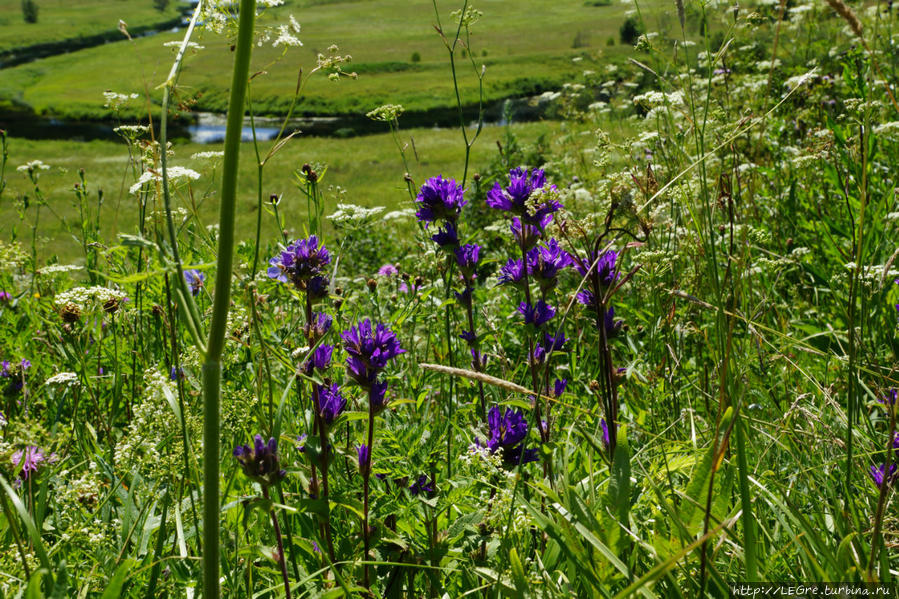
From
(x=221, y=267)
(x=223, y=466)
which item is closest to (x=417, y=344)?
(x=223, y=466)

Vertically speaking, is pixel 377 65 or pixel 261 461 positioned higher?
pixel 377 65

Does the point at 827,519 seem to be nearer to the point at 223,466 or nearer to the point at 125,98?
the point at 223,466

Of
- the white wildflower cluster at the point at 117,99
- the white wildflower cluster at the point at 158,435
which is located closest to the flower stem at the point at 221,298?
the white wildflower cluster at the point at 158,435

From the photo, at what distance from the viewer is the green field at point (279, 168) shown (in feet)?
61.3

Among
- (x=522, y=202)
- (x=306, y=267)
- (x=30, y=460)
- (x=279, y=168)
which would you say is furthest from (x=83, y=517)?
(x=279, y=168)

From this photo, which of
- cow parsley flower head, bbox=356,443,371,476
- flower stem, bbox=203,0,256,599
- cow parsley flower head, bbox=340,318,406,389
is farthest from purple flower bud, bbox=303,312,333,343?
flower stem, bbox=203,0,256,599

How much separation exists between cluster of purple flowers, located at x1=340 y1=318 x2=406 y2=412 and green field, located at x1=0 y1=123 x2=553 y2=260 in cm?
1449

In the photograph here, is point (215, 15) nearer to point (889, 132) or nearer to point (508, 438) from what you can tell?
point (508, 438)

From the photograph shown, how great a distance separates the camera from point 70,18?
265 feet

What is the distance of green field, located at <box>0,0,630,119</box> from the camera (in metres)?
41.4

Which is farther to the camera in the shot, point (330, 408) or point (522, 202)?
point (522, 202)

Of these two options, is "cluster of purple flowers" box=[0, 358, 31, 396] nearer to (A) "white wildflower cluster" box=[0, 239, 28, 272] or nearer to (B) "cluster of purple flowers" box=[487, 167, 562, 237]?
(A) "white wildflower cluster" box=[0, 239, 28, 272]

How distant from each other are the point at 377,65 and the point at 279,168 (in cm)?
2942

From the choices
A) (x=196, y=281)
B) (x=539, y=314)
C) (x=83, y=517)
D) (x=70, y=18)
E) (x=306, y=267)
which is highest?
(x=70, y=18)
